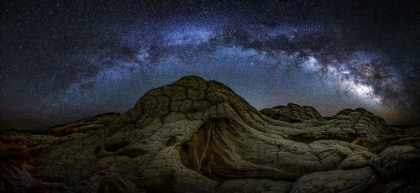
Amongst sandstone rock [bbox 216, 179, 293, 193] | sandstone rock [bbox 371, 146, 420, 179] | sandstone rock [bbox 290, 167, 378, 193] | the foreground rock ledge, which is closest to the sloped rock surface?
the foreground rock ledge

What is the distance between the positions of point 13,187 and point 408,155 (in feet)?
36.0

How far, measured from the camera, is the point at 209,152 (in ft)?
41.4

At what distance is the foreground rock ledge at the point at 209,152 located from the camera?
8461 mm

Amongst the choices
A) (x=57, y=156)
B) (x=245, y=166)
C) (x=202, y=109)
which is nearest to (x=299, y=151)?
(x=245, y=166)

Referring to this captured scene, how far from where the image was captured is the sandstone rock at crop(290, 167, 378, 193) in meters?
7.63

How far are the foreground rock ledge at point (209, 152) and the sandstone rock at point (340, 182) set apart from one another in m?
0.02

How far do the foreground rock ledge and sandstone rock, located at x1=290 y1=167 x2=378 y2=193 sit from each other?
0.02 meters

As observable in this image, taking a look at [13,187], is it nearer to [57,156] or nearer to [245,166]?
[57,156]

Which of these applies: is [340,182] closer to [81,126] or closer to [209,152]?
[209,152]

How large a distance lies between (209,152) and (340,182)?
5698mm

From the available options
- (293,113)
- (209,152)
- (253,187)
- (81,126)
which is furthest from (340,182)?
(81,126)

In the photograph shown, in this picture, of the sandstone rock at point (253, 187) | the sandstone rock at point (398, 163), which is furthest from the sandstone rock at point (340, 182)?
the sandstone rock at point (253, 187)

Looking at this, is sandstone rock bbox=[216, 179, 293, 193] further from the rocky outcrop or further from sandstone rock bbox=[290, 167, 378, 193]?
the rocky outcrop

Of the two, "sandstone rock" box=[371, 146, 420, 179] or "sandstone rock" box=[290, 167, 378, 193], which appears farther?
"sandstone rock" box=[290, 167, 378, 193]
